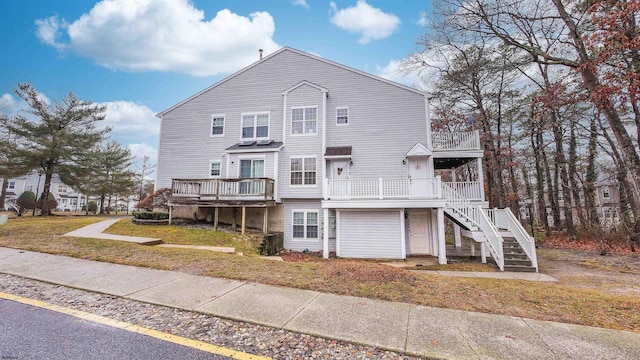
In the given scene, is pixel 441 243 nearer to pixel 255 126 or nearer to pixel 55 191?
pixel 255 126

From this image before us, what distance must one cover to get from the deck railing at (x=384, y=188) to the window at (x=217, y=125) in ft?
27.3

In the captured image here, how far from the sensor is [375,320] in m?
3.83

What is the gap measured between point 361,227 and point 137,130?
100ft

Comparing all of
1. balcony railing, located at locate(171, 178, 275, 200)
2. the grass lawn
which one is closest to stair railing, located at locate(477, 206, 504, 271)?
the grass lawn

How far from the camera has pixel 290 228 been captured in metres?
14.7

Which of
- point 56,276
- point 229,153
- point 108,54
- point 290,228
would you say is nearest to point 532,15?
point 290,228

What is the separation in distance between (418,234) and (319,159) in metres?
6.64

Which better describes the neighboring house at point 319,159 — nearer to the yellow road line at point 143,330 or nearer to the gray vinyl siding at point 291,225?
the gray vinyl siding at point 291,225

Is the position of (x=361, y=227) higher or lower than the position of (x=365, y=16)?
lower

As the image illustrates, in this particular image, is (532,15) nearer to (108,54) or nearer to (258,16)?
(258,16)

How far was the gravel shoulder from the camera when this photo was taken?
Result: 118 inches

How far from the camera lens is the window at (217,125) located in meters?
16.5

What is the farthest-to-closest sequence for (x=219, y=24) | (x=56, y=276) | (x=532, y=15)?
(x=219, y=24), (x=532, y=15), (x=56, y=276)

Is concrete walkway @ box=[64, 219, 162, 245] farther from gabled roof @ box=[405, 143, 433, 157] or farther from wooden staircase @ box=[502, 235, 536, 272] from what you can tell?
wooden staircase @ box=[502, 235, 536, 272]
